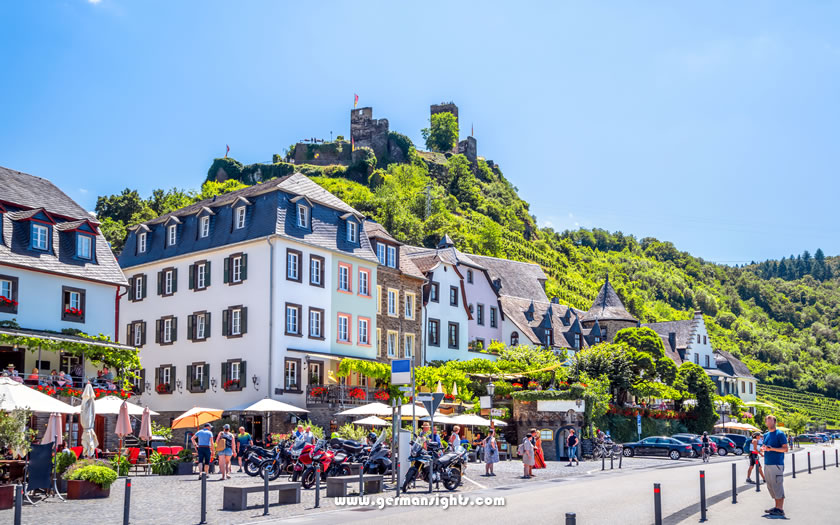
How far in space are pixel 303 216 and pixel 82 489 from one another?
24.7m

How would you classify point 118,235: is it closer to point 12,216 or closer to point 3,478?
point 12,216

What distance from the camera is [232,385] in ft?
133

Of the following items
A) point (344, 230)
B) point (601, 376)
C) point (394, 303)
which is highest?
point (344, 230)

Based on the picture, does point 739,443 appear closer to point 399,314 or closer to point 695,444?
point 695,444

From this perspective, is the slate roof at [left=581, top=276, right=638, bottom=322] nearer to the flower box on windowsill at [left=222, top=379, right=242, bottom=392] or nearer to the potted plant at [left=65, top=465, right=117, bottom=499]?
the flower box on windowsill at [left=222, top=379, right=242, bottom=392]

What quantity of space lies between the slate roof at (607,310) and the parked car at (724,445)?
21.8m

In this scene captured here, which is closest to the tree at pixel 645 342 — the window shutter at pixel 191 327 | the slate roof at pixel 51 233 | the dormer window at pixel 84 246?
the window shutter at pixel 191 327

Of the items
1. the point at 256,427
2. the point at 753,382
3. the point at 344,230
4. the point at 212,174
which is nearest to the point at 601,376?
the point at 344,230

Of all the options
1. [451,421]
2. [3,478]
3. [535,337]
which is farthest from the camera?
[535,337]

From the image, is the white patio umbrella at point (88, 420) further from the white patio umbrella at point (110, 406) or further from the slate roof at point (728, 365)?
the slate roof at point (728, 365)

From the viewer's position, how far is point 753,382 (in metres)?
96.6

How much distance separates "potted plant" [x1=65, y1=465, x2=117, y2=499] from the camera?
19703 millimetres

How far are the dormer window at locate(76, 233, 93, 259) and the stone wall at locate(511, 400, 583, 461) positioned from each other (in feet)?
68.9

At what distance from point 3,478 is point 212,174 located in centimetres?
11163
